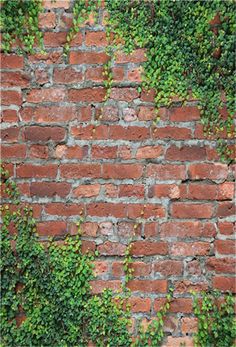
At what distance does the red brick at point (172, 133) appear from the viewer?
7.08ft

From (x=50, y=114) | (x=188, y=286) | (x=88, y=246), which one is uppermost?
(x=50, y=114)

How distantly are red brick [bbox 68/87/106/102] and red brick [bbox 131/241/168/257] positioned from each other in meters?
0.71

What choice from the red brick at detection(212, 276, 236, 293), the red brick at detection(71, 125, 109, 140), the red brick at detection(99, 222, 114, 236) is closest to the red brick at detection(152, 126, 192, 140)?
the red brick at detection(71, 125, 109, 140)

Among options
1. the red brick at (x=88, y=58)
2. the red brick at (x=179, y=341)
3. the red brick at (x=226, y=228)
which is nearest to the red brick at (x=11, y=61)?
the red brick at (x=88, y=58)

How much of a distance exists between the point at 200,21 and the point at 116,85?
1.58 feet

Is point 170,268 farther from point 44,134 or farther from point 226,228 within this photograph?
point 44,134

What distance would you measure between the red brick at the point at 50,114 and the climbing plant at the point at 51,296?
1.04 ft

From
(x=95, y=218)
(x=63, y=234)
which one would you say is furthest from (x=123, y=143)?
(x=63, y=234)

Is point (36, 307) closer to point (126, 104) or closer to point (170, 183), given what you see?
point (170, 183)

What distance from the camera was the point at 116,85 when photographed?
2.18 m

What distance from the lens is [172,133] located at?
7.09ft

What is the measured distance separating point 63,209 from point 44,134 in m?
0.37

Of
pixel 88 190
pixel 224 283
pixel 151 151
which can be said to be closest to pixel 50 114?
pixel 88 190

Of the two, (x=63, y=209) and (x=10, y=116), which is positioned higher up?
(x=10, y=116)
